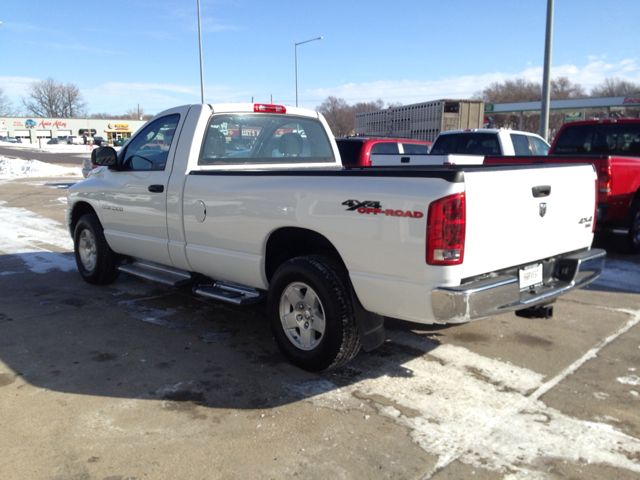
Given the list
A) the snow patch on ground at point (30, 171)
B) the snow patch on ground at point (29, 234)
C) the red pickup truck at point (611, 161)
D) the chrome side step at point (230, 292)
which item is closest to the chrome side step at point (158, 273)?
the chrome side step at point (230, 292)

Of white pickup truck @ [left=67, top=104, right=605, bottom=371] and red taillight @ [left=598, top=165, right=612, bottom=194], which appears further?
red taillight @ [left=598, top=165, right=612, bottom=194]

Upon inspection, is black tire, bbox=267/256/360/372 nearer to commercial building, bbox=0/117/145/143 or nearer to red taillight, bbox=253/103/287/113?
red taillight, bbox=253/103/287/113

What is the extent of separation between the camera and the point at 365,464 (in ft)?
9.30

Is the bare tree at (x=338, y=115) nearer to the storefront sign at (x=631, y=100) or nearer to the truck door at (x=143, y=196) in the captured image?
the storefront sign at (x=631, y=100)

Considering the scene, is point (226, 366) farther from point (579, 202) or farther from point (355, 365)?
point (579, 202)

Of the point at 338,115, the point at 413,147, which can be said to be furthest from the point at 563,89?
the point at 413,147

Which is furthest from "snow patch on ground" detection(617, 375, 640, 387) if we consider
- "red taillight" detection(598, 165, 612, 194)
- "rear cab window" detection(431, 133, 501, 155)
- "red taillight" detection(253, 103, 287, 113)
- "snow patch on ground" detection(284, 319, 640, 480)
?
"rear cab window" detection(431, 133, 501, 155)

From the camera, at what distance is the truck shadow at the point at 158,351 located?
3744mm

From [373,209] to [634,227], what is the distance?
6.43m

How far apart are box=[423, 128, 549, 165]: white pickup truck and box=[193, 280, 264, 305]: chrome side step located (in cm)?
628

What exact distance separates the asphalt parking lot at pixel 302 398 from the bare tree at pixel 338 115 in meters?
55.5

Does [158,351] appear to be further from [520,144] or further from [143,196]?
[520,144]

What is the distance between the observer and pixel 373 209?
11.0 feet

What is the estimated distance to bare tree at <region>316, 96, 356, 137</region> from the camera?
2552 inches
